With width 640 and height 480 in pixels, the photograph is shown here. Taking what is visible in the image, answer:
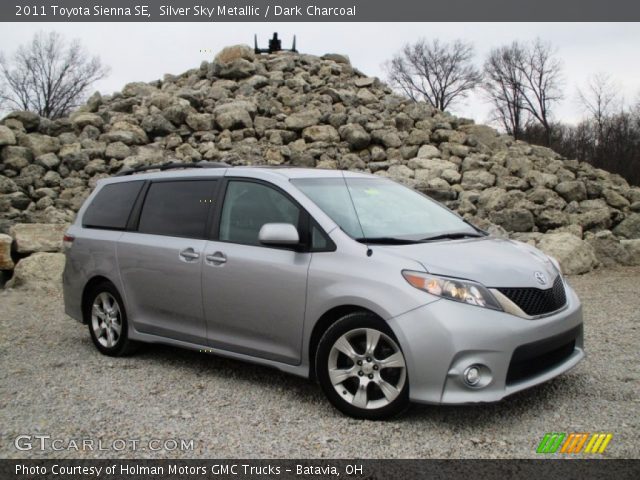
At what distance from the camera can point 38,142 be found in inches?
700

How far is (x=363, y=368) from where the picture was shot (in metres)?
4.18

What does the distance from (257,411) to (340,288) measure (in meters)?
1.13

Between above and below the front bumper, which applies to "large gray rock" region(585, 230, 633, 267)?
below

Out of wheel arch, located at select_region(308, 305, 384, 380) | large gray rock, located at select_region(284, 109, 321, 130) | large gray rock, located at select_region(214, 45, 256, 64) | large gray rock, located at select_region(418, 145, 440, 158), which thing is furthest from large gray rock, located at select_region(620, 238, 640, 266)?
large gray rock, located at select_region(214, 45, 256, 64)

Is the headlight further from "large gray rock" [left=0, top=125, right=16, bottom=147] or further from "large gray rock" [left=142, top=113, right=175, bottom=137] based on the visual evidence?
"large gray rock" [left=0, top=125, right=16, bottom=147]

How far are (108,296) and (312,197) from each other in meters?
2.65

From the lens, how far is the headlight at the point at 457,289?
13.1 ft

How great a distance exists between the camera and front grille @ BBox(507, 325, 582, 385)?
402 centimetres

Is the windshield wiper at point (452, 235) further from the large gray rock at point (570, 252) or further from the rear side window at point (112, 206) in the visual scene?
the large gray rock at point (570, 252)

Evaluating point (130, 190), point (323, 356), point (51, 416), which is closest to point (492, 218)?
point (130, 190)

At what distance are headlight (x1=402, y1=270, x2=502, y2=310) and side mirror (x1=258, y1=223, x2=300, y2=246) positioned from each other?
0.93 metres

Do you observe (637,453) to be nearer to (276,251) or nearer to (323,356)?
(323,356)

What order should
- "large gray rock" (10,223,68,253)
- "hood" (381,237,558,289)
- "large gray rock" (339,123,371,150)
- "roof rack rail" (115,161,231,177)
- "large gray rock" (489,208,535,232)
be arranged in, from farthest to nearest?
"large gray rock" (339,123,371,150)
"large gray rock" (489,208,535,232)
"large gray rock" (10,223,68,253)
"roof rack rail" (115,161,231,177)
"hood" (381,237,558,289)
